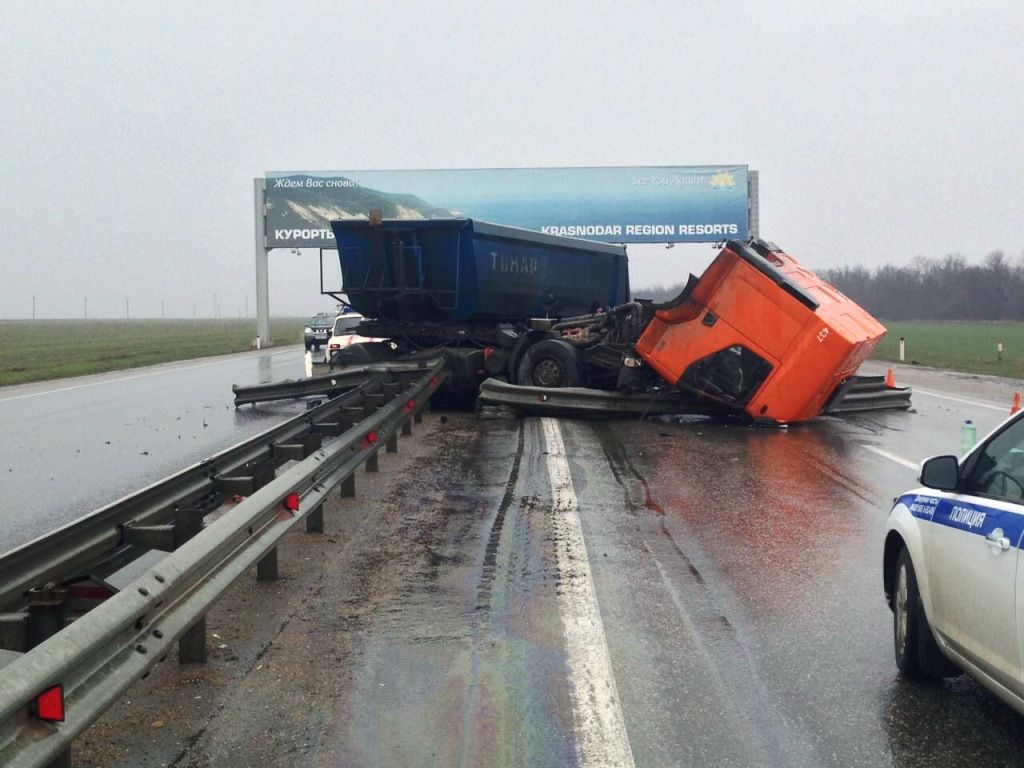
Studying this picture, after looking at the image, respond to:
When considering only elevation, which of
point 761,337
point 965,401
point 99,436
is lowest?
point 965,401

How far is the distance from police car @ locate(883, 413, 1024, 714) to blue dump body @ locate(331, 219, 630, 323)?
1290 cm

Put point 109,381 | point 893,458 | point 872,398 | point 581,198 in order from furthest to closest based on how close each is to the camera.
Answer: point 581,198 → point 109,381 → point 872,398 → point 893,458

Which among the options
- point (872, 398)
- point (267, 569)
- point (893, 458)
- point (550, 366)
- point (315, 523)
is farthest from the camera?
point (872, 398)

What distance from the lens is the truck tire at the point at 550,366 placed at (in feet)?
56.5

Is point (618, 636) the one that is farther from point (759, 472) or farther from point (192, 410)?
point (192, 410)

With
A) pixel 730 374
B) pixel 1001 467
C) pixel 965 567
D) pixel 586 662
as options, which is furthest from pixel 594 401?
pixel 965 567

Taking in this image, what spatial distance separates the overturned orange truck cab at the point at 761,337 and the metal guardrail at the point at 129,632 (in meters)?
9.05

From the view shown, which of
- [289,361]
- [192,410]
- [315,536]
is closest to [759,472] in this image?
[315,536]

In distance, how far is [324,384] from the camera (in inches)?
677

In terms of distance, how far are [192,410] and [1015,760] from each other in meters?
15.8

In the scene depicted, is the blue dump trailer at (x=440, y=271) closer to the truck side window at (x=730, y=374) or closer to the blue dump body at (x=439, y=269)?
the blue dump body at (x=439, y=269)

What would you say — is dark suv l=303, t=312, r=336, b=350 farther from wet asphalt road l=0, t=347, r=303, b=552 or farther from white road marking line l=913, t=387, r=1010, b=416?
white road marking line l=913, t=387, r=1010, b=416

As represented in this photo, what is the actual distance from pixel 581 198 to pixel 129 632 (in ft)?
125

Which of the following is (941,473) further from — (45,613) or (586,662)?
(45,613)
